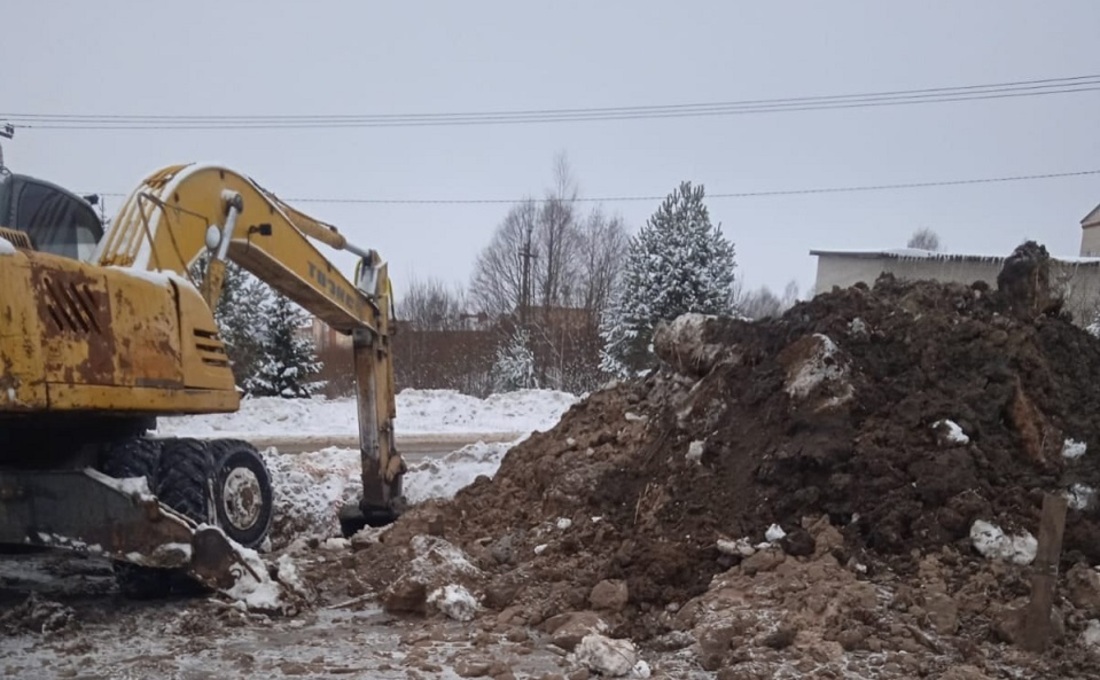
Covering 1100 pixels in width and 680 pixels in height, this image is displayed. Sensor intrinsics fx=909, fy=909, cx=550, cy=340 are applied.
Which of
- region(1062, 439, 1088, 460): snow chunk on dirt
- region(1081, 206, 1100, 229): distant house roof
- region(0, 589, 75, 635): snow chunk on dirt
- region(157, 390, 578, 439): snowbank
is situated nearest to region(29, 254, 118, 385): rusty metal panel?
region(0, 589, 75, 635): snow chunk on dirt

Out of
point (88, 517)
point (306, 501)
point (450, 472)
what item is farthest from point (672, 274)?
point (88, 517)

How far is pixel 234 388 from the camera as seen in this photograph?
19.6ft

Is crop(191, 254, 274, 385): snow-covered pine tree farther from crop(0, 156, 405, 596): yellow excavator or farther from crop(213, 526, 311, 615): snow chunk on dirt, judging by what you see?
crop(213, 526, 311, 615): snow chunk on dirt

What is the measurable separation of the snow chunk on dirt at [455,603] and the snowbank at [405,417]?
12.4 metres

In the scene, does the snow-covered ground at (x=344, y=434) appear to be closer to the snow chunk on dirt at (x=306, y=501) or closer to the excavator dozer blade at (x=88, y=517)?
the snow chunk on dirt at (x=306, y=501)

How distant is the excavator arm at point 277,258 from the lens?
582 centimetres

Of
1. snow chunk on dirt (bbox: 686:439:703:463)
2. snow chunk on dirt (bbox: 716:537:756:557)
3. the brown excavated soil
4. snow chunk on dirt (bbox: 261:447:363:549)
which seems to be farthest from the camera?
snow chunk on dirt (bbox: 261:447:363:549)

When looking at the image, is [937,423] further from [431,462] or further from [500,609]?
[431,462]

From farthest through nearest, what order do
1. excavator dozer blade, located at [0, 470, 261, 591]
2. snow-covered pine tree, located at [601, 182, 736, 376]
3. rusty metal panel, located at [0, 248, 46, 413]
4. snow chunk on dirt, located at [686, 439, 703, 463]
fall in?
snow-covered pine tree, located at [601, 182, 736, 376] < snow chunk on dirt, located at [686, 439, 703, 463] < excavator dozer blade, located at [0, 470, 261, 591] < rusty metal panel, located at [0, 248, 46, 413]

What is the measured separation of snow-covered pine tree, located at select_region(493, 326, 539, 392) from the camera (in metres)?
29.6

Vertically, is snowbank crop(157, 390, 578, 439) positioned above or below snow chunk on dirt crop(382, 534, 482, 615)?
above

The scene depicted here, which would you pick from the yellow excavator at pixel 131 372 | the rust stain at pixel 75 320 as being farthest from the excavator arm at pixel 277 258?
the rust stain at pixel 75 320

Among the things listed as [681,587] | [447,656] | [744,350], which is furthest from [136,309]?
[744,350]

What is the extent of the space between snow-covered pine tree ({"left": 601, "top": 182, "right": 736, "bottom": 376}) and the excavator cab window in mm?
16372
